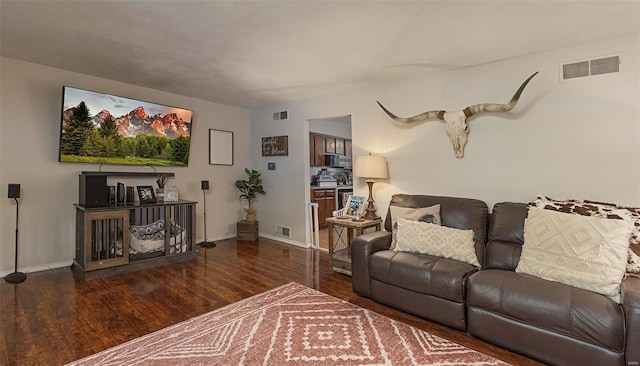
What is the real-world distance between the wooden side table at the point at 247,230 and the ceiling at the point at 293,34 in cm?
255

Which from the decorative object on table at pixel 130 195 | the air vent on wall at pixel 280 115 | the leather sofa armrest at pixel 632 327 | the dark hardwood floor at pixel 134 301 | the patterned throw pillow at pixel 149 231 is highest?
the air vent on wall at pixel 280 115

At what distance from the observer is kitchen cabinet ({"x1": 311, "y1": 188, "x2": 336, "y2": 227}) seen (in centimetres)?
615

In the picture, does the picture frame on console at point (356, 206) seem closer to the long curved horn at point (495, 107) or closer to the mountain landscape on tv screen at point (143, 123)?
the long curved horn at point (495, 107)

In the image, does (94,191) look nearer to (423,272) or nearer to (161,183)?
(161,183)

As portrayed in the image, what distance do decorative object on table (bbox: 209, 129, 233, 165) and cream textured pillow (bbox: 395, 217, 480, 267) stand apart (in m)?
3.52

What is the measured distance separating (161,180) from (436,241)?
12.7 feet

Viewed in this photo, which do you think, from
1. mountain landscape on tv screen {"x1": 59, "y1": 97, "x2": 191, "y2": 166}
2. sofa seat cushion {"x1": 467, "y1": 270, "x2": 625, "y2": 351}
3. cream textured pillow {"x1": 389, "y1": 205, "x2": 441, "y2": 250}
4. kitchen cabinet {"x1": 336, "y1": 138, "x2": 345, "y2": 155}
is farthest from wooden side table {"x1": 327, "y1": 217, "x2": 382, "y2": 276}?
kitchen cabinet {"x1": 336, "y1": 138, "x2": 345, "y2": 155}

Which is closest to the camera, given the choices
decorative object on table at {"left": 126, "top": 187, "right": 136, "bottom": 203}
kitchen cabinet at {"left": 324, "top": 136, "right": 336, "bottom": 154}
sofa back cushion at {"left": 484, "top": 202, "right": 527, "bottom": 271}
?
sofa back cushion at {"left": 484, "top": 202, "right": 527, "bottom": 271}

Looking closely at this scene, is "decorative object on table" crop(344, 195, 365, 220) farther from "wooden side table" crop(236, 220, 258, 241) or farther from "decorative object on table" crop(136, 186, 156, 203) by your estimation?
"decorative object on table" crop(136, 186, 156, 203)

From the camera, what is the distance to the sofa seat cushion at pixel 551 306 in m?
1.65

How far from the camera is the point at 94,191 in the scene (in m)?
3.42

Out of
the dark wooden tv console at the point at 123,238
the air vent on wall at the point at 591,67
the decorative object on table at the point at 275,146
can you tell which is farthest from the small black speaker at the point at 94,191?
the air vent on wall at the point at 591,67

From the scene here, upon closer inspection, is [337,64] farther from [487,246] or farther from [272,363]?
[272,363]

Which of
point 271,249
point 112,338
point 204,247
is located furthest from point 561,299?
point 204,247
